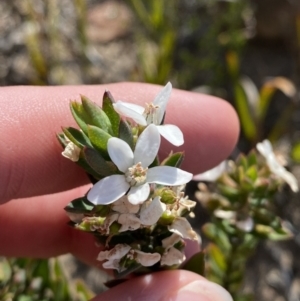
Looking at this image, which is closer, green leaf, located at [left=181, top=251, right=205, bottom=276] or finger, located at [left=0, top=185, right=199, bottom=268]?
green leaf, located at [left=181, top=251, right=205, bottom=276]

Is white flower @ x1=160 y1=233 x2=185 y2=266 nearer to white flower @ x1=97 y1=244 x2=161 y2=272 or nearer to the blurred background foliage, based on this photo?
white flower @ x1=97 y1=244 x2=161 y2=272

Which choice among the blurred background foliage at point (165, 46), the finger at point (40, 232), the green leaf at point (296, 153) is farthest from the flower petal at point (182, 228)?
the blurred background foliage at point (165, 46)

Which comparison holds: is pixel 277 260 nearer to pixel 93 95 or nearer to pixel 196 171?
pixel 196 171

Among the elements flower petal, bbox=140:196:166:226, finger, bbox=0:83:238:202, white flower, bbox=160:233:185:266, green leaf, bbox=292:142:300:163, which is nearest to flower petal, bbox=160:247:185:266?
white flower, bbox=160:233:185:266

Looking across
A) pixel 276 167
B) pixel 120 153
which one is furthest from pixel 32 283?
pixel 276 167

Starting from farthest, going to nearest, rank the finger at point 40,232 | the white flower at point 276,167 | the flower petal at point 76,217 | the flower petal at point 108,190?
the finger at point 40,232 → the white flower at point 276,167 → the flower petal at point 76,217 → the flower petal at point 108,190

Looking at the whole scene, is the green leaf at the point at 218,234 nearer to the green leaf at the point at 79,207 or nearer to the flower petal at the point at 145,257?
the flower petal at the point at 145,257

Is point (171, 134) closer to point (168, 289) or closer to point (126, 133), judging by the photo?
point (126, 133)
